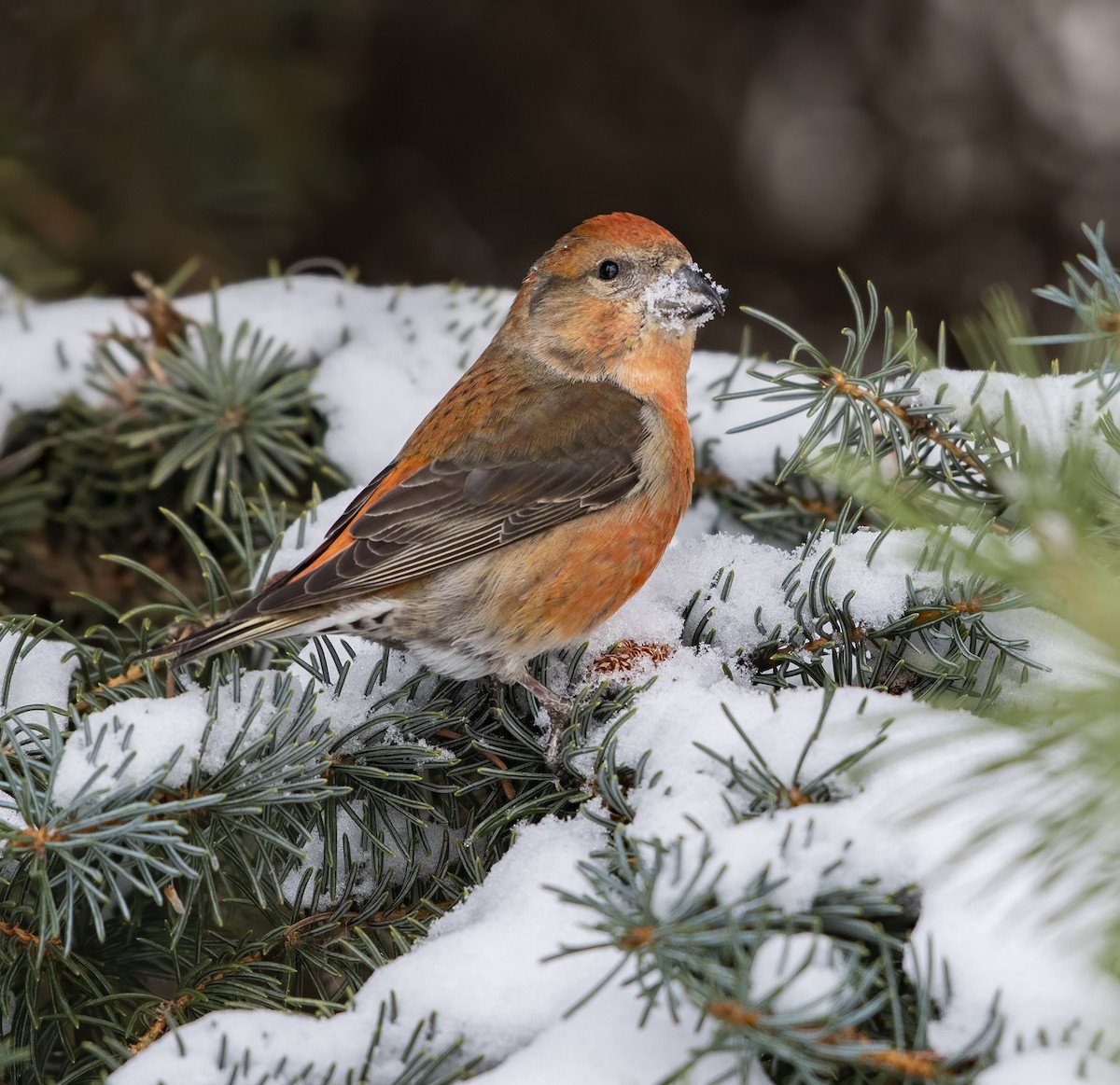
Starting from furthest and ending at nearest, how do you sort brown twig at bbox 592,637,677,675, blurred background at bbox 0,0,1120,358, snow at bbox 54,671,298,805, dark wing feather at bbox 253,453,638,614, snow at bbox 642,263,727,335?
blurred background at bbox 0,0,1120,358, snow at bbox 642,263,727,335, dark wing feather at bbox 253,453,638,614, brown twig at bbox 592,637,677,675, snow at bbox 54,671,298,805

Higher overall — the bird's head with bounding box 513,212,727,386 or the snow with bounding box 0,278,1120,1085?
the bird's head with bounding box 513,212,727,386

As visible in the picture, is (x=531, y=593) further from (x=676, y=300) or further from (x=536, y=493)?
(x=676, y=300)

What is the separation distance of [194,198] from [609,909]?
3.54 metres

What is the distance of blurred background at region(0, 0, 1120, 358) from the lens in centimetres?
484

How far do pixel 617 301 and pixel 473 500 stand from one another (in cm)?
81

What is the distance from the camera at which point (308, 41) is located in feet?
14.4

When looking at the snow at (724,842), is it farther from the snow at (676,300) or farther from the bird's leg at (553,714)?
the snow at (676,300)

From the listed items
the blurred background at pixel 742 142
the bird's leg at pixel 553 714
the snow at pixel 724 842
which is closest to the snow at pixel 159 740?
the snow at pixel 724 842

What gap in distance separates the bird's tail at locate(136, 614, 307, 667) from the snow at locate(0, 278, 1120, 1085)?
0.12 meters

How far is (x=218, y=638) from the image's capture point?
2.29 metres

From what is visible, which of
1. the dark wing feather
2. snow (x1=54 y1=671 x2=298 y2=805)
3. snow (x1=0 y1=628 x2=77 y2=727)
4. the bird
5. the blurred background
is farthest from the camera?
the blurred background

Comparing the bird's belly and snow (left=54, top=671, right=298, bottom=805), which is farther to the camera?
the bird's belly

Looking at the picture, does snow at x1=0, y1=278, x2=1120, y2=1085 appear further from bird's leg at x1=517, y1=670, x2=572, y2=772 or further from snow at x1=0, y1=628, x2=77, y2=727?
bird's leg at x1=517, y1=670, x2=572, y2=772

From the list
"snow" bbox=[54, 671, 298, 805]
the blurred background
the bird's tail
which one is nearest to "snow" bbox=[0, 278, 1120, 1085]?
Result: "snow" bbox=[54, 671, 298, 805]
